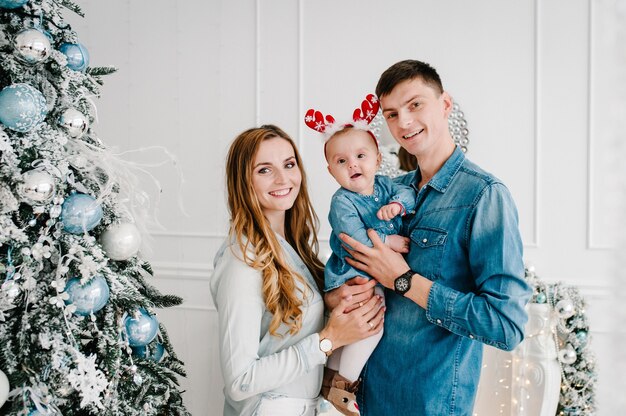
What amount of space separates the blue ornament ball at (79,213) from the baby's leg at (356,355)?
90 cm

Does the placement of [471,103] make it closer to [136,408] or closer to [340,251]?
[340,251]

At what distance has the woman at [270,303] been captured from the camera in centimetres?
167

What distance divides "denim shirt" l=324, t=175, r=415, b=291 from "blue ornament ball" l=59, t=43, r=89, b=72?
2.98 ft

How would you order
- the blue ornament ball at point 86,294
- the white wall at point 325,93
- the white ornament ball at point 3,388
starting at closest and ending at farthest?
the white ornament ball at point 3,388
the blue ornament ball at point 86,294
the white wall at point 325,93

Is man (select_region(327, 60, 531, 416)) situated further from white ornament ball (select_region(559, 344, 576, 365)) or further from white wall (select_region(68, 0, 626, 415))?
white wall (select_region(68, 0, 626, 415))

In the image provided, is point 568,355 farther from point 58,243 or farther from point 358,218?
point 58,243

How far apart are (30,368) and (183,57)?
3216mm

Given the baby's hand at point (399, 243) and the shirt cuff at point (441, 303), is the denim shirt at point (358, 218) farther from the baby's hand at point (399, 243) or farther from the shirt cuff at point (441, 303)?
the shirt cuff at point (441, 303)

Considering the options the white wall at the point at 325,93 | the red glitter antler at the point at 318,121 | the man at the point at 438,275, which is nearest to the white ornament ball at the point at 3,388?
the man at the point at 438,275

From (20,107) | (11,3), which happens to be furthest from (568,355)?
(11,3)

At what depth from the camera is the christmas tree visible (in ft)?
4.13

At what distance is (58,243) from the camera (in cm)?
134

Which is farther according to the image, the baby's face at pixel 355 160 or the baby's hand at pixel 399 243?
the baby's face at pixel 355 160

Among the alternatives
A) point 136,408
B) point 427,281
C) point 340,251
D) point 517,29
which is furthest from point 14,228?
point 517,29
